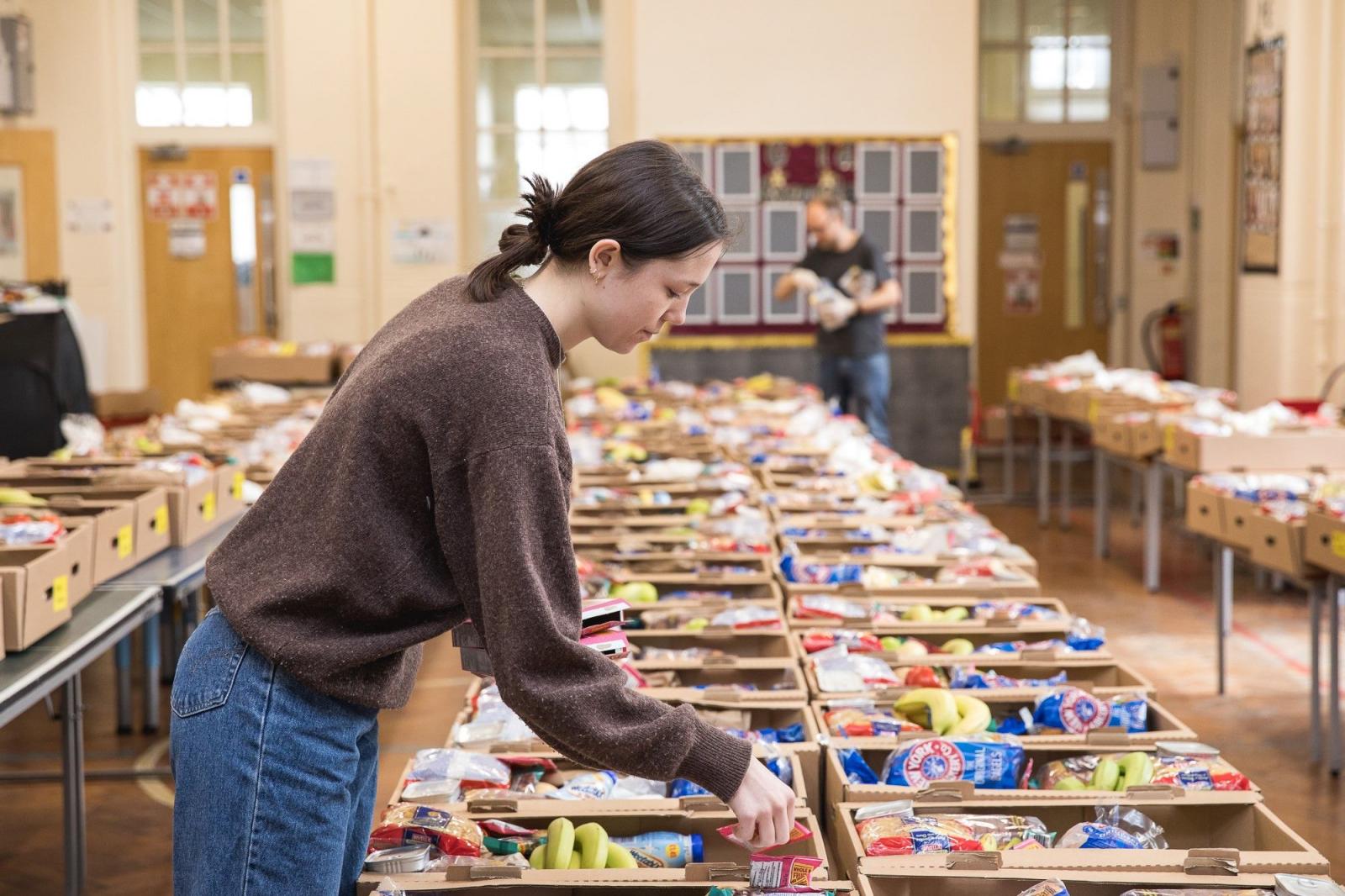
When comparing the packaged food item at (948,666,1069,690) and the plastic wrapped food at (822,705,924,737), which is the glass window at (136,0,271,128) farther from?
the plastic wrapped food at (822,705,924,737)

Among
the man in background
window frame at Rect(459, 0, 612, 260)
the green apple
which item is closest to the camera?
the green apple

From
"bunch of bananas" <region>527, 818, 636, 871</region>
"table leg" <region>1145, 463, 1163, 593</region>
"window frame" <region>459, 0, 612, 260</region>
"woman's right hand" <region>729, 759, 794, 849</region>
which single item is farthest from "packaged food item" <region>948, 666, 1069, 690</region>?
"window frame" <region>459, 0, 612, 260</region>

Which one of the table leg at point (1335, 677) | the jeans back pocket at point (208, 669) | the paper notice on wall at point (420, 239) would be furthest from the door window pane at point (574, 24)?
the jeans back pocket at point (208, 669)

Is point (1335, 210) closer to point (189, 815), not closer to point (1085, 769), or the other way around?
point (1085, 769)

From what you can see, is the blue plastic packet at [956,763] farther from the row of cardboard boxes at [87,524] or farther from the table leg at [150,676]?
the table leg at [150,676]

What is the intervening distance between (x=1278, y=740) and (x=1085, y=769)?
8.48ft

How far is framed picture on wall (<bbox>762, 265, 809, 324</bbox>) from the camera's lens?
9.76 meters

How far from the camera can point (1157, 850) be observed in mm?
1878

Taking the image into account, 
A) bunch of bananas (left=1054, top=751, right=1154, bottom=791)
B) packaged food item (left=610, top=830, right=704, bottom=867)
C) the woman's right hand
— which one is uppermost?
the woman's right hand

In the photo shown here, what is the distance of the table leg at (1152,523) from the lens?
251 inches

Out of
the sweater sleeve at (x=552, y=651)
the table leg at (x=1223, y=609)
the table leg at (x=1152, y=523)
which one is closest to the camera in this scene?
the sweater sleeve at (x=552, y=651)

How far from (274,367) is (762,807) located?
294 inches

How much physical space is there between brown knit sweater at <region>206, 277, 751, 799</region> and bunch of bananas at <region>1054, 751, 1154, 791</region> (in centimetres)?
89

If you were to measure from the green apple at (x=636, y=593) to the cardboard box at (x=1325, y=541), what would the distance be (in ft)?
6.17
